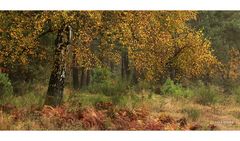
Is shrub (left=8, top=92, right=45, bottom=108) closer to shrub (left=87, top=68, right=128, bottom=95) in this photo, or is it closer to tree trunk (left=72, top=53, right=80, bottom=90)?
tree trunk (left=72, top=53, right=80, bottom=90)

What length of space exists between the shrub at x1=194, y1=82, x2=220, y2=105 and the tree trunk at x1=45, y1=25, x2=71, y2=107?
2931 mm

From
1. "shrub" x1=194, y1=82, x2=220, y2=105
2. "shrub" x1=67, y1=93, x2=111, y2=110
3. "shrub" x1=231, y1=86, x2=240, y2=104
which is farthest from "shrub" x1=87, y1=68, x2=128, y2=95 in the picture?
"shrub" x1=231, y1=86, x2=240, y2=104

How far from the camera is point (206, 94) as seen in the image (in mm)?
16156

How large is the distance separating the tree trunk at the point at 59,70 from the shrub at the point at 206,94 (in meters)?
2.93

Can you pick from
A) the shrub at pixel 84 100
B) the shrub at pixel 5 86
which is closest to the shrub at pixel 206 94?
the shrub at pixel 84 100

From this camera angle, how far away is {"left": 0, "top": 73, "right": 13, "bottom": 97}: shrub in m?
15.8

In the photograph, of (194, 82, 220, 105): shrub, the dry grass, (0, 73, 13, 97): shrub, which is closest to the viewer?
the dry grass

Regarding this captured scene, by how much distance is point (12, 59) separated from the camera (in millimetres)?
15820

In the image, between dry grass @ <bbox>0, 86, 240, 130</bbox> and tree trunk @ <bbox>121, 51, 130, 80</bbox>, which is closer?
dry grass @ <bbox>0, 86, 240, 130</bbox>

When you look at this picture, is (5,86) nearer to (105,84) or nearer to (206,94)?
(105,84)

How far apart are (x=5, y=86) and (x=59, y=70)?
120 cm

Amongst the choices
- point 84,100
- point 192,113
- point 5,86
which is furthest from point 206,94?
point 5,86

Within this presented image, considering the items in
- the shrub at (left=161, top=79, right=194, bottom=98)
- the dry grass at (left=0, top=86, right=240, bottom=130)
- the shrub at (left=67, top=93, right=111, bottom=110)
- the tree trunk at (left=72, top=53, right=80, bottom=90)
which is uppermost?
the tree trunk at (left=72, top=53, right=80, bottom=90)
